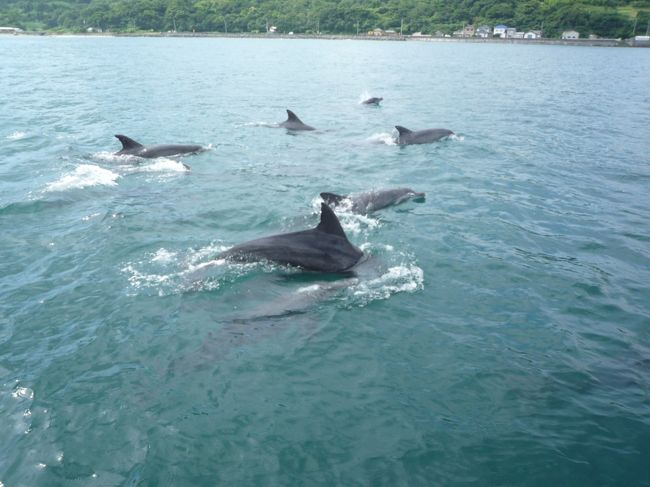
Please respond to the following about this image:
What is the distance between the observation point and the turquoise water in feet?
25.0

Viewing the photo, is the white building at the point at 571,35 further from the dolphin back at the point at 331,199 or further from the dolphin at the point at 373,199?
the dolphin back at the point at 331,199

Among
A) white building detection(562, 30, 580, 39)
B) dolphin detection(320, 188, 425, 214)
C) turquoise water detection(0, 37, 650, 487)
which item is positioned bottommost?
turquoise water detection(0, 37, 650, 487)

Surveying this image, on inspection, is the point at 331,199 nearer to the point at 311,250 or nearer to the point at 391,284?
the point at 311,250

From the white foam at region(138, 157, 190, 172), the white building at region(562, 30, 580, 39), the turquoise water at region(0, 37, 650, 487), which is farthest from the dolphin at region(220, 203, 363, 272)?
the white building at region(562, 30, 580, 39)

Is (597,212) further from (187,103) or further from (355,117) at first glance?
(187,103)

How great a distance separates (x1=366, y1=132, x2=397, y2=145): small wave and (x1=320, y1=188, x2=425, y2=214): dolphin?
10.4 m

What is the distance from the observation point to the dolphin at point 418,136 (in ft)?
95.9

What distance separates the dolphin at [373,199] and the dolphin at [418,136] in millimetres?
10288

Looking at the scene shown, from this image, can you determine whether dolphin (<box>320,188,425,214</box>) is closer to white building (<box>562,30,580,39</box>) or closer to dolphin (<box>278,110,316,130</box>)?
dolphin (<box>278,110,316,130</box>)

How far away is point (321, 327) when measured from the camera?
1069cm

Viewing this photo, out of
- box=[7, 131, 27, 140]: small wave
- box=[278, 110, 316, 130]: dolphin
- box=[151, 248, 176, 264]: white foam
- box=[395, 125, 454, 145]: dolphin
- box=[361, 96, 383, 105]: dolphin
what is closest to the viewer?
box=[151, 248, 176, 264]: white foam

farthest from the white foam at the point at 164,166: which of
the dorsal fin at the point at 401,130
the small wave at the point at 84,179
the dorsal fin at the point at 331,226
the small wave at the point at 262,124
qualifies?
the dorsal fin at the point at 401,130

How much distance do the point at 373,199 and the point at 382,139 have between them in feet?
42.5

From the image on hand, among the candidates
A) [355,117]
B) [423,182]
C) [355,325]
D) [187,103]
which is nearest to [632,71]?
[355,117]
